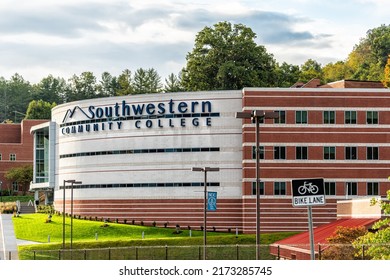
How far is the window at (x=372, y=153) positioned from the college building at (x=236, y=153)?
0.35ft

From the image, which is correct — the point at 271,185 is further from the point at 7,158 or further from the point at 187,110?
the point at 7,158

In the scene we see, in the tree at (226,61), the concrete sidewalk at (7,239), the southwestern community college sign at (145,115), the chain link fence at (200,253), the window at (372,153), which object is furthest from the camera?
the tree at (226,61)

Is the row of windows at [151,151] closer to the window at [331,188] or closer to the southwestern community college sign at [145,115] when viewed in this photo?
the southwestern community college sign at [145,115]

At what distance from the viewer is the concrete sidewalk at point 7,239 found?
78706 millimetres

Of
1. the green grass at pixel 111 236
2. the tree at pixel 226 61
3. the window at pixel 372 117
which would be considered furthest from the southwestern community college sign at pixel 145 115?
the tree at pixel 226 61

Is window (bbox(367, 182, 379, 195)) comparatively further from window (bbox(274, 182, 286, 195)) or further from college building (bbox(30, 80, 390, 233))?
window (bbox(274, 182, 286, 195))

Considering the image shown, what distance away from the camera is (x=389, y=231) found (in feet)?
136

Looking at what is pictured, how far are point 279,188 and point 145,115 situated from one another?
1779 cm

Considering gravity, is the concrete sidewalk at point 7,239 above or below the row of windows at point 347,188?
below

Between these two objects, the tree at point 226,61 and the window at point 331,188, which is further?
the tree at point 226,61

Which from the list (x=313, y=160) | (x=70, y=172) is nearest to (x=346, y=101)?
(x=313, y=160)

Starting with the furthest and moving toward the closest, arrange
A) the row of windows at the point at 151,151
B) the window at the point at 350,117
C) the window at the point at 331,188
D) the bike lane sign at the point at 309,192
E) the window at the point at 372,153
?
the row of windows at the point at 151,151 → the window at the point at 372,153 → the window at the point at 350,117 → the window at the point at 331,188 → the bike lane sign at the point at 309,192

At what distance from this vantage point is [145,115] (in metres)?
103

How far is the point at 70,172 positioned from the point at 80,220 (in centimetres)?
799
